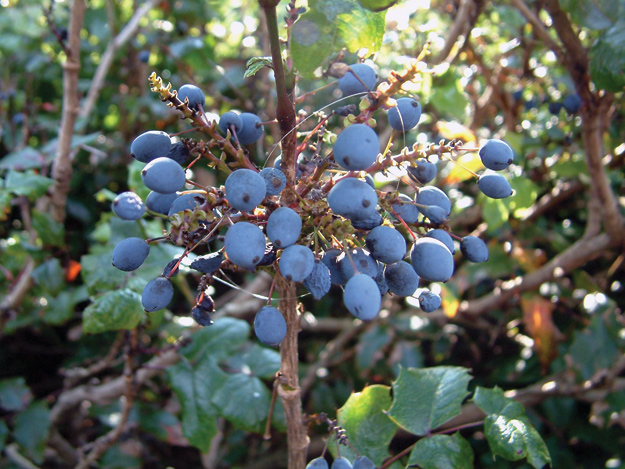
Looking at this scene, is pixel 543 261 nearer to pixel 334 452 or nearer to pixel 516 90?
pixel 516 90

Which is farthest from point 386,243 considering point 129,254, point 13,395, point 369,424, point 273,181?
point 13,395

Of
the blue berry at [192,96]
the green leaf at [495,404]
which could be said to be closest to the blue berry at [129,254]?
the blue berry at [192,96]

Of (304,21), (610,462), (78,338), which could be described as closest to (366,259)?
(304,21)

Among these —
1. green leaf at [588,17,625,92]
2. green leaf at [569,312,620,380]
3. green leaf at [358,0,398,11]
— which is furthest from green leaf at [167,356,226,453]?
green leaf at [588,17,625,92]

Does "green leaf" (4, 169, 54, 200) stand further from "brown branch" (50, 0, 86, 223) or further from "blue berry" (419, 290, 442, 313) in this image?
"blue berry" (419, 290, 442, 313)

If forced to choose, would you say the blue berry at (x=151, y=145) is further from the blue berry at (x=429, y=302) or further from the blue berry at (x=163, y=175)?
the blue berry at (x=429, y=302)

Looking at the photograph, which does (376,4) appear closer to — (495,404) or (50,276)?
(495,404)
